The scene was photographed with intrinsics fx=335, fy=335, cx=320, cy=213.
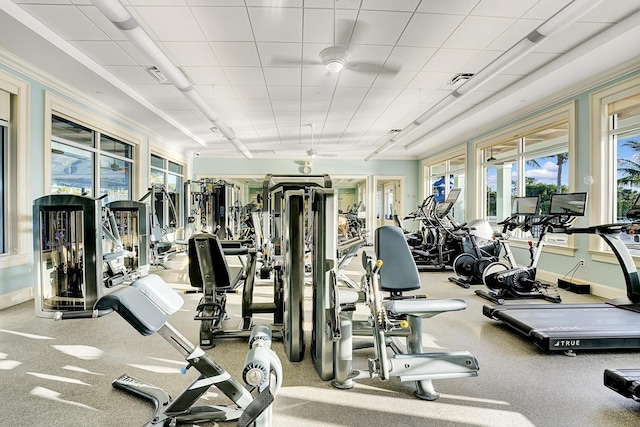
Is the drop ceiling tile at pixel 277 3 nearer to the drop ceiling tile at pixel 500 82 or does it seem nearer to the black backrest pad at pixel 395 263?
the black backrest pad at pixel 395 263

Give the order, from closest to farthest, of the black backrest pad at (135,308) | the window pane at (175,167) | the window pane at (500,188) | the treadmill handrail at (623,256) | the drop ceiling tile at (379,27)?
the black backrest pad at (135,308) → the drop ceiling tile at (379,27) → the treadmill handrail at (623,256) → the window pane at (500,188) → the window pane at (175,167)

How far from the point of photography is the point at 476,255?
18.1ft

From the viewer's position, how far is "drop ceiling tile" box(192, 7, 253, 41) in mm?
3172

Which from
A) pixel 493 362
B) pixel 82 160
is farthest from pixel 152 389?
pixel 82 160

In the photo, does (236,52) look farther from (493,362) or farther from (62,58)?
(493,362)

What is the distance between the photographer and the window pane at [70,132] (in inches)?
191

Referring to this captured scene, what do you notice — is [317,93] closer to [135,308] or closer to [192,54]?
[192,54]

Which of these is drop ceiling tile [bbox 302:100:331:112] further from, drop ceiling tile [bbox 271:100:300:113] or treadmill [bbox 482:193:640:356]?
treadmill [bbox 482:193:640:356]

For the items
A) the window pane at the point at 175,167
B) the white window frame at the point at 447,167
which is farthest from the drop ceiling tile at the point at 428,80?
the window pane at the point at 175,167

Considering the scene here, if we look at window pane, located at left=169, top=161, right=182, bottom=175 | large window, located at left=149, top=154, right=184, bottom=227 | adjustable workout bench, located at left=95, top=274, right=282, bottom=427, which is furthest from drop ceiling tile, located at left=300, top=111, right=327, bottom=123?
adjustable workout bench, located at left=95, top=274, right=282, bottom=427

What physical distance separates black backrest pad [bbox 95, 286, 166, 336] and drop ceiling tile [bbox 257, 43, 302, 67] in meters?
→ 3.32

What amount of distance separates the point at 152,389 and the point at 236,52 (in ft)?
11.8

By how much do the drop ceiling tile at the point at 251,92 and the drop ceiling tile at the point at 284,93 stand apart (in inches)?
3.8

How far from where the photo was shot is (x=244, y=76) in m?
4.76
